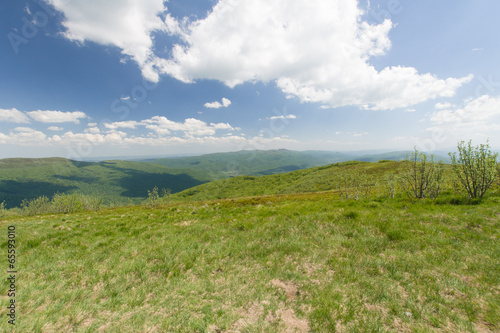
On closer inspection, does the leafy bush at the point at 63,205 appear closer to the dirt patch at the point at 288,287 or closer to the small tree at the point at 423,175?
the dirt patch at the point at 288,287

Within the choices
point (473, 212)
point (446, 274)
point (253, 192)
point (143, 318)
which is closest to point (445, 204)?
point (473, 212)

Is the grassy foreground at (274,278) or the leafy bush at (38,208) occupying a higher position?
the grassy foreground at (274,278)

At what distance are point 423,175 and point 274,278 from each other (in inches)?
743

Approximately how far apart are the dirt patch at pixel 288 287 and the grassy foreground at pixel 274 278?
0.12 ft

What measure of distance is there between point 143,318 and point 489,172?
78.1 feet

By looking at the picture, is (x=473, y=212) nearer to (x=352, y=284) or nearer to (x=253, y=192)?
(x=352, y=284)

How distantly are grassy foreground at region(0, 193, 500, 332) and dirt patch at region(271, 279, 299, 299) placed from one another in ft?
0.12

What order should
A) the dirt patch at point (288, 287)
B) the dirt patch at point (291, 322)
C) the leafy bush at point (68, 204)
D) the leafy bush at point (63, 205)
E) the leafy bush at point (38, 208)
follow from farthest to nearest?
the leafy bush at point (38, 208) < the leafy bush at point (63, 205) < the leafy bush at point (68, 204) < the dirt patch at point (288, 287) < the dirt patch at point (291, 322)

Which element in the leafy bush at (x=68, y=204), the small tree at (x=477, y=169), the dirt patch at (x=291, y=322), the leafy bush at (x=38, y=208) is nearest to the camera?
the dirt patch at (x=291, y=322)

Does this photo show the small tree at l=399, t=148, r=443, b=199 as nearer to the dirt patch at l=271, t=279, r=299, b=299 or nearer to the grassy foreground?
the grassy foreground

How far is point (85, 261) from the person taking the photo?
7.89 m

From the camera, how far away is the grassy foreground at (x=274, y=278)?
465 cm

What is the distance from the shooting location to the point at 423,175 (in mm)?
16859

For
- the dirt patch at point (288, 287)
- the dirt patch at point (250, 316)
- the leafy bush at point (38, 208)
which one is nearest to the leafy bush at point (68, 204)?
the leafy bush at point (38, 208)
